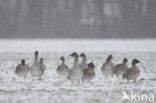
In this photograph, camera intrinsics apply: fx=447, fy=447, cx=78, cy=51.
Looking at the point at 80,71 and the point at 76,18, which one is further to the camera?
the point at 76,18

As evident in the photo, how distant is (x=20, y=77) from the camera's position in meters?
15.8

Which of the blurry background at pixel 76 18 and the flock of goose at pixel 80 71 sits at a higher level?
the blurry background at pixel 76 18

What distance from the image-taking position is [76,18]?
99.6 m

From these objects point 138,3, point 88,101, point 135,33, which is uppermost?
point 138,3

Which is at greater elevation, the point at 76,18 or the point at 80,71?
the point at 76,18

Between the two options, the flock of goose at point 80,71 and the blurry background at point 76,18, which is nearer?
the flock of goose at point 80,71

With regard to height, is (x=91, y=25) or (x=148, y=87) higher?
(x=91, y=25)

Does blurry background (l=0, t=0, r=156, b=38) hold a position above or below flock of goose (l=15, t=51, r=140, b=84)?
above

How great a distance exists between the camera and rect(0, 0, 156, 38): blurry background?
9219 centimetres

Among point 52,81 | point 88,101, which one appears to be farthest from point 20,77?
point 88,101

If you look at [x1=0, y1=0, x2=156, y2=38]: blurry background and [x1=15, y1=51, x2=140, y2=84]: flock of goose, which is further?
[x1=0, y1=0, x2=156, y2=38]: blurry background

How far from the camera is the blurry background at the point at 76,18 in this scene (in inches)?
3629

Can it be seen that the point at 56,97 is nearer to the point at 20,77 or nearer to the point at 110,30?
the point at 20,77

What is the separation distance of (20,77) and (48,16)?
86.7 m
